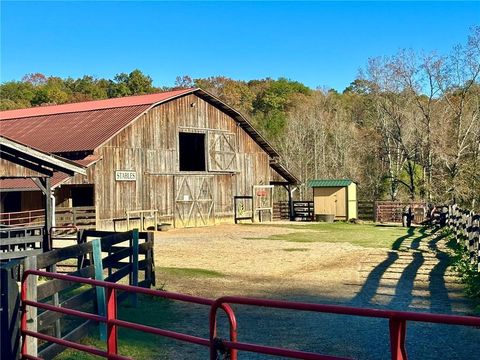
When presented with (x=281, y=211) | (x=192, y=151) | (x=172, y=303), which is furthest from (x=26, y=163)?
(x=281, y=211)

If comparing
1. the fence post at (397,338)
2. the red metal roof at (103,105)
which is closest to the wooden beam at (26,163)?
the fence post at (397,338)

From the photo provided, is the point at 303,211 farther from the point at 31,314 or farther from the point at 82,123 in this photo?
the point at 31,314

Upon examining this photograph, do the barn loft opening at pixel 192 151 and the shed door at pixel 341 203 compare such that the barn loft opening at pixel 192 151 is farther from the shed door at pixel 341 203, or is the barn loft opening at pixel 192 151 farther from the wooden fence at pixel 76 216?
the wooden fence at pixel 76 216

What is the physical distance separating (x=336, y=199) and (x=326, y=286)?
2310 cm

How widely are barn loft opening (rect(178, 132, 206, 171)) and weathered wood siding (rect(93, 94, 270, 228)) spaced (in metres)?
1.92

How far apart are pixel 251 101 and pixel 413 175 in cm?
2933

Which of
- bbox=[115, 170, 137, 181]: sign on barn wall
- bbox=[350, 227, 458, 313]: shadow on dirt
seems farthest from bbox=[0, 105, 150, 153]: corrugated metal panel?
bbox=[350, 227, 458, 313]: shadow on dirt

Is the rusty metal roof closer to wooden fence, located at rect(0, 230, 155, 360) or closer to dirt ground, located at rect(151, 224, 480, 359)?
dirt ground, located at rect(151, 224, 480, 359)

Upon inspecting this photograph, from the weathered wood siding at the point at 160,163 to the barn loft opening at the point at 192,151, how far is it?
6.30 feet

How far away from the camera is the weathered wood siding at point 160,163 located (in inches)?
1102

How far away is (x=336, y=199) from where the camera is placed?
115 ft

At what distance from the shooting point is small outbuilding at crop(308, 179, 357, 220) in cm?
3466

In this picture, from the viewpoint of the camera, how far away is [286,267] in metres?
15.1

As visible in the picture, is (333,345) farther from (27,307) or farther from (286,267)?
(286,267)
